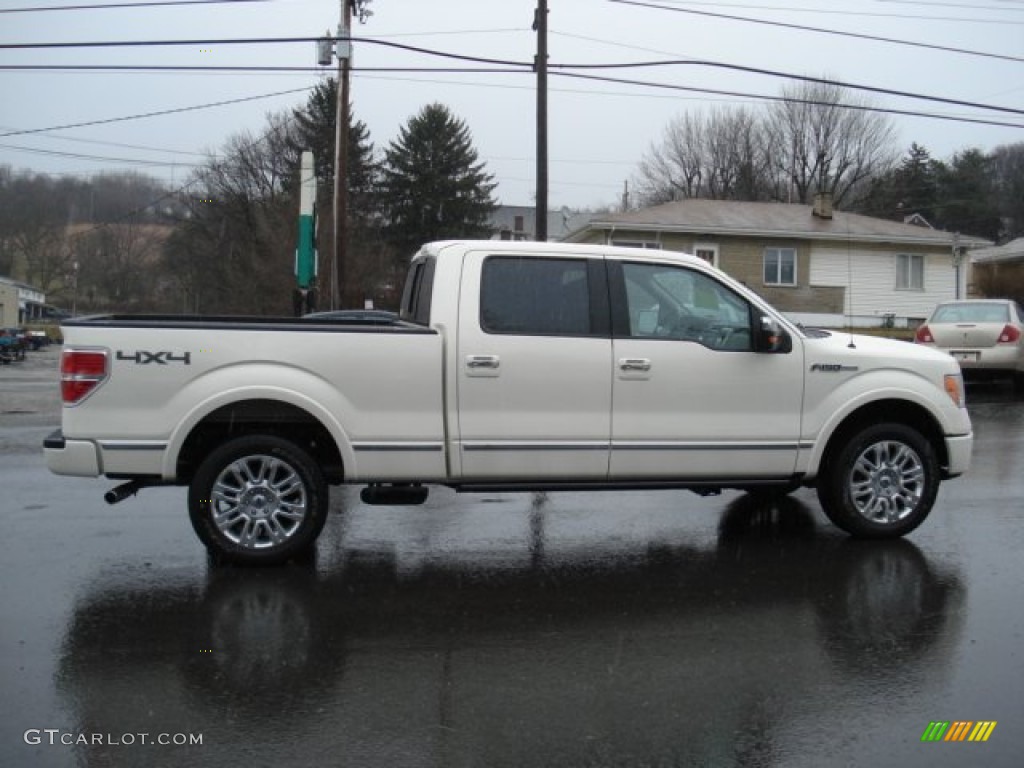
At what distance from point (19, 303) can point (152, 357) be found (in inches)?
2757

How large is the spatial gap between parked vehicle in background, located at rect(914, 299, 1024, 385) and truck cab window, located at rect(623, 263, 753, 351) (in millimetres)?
11073

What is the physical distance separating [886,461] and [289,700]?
437 centimetres

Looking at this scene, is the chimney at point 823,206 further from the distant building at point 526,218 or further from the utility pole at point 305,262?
the distant building at point 526,218

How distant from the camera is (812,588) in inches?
221

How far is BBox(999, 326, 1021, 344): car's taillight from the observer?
1581 cm

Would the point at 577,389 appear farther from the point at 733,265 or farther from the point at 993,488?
the point at 733,265

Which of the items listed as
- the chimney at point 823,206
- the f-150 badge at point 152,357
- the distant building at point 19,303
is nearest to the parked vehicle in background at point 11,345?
the distant building at point 19,303

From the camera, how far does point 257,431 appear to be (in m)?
5.93

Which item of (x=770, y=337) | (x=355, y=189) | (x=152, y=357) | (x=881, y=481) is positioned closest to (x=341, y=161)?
(x=152, y=357)

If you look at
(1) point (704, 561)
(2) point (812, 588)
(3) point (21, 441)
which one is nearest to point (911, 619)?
(2) point (812, 588)

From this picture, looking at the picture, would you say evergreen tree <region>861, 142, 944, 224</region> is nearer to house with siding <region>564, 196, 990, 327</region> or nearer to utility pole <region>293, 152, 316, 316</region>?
house with siding <region>564, 196, 990, 327</region>

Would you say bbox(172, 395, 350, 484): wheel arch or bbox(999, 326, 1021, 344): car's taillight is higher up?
bbox(999, 326, 1021, 344): car's taillight

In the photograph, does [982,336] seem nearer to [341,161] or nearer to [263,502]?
[341,161]

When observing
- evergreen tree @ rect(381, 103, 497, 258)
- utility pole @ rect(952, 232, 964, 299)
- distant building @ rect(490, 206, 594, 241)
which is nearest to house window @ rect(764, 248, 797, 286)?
utility pole @ rect(952, 232, 964, 299)
